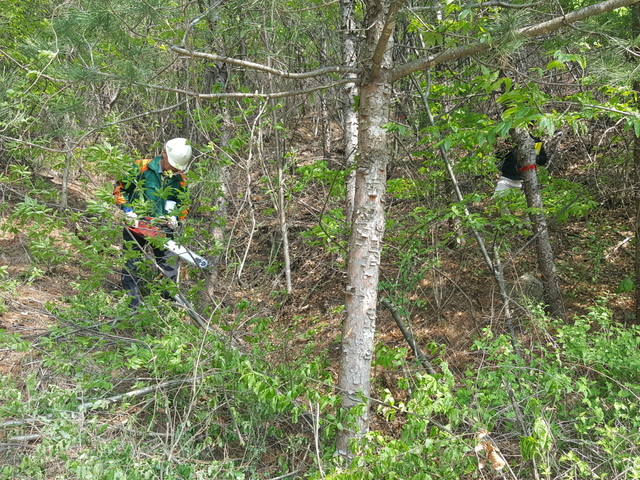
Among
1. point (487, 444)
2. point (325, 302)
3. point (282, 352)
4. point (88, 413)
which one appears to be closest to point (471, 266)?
point (325, 302)

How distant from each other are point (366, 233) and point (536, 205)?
2543 mm

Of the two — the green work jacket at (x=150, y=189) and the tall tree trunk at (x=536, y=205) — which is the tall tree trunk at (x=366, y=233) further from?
the tall tree trunk at (x=536, y=205)

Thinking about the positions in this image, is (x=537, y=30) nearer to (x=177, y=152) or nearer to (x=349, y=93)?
(x=349, y=93)

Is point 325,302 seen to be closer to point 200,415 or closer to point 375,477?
point 200,415

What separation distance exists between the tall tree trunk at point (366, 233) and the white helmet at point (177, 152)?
231 centimetres

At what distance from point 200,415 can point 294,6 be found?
3.35 meters

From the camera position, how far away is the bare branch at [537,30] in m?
2.42

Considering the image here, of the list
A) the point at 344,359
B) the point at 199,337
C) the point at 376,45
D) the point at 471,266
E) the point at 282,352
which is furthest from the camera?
the point at 471,266

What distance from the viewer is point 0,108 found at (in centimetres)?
309

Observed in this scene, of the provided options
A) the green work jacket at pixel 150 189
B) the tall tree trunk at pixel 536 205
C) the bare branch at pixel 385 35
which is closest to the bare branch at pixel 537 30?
the bare branch at pixel 385 35

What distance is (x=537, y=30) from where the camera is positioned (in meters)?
2.58

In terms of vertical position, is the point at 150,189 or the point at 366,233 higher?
the point at 366,233

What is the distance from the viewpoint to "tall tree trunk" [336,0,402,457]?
279 centimetres

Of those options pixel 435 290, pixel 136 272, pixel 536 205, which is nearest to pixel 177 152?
pixel 136 272
